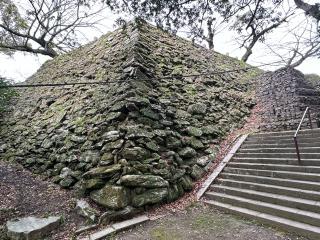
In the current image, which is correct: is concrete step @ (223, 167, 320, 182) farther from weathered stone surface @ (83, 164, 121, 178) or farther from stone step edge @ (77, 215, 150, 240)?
weathered stone surface @ (83, 164, 121, 178)

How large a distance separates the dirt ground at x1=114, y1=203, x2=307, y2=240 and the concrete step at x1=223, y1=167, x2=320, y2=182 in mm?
1424

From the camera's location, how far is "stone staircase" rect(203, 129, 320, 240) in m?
5.09

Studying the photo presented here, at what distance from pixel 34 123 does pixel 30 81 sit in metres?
5.09

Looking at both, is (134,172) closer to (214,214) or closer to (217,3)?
(214,214)

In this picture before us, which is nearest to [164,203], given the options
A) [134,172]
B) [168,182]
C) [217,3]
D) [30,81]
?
[168,182]

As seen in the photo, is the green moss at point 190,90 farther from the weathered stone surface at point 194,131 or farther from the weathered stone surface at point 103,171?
the weathered stone surface at point 103,171

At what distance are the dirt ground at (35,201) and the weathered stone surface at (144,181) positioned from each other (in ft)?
3.72

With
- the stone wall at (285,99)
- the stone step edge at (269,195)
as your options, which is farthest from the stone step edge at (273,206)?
the stone wall at (285,99)

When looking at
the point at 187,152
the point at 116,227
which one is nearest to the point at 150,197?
the point at 116,227

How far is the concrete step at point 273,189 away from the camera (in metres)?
5.33

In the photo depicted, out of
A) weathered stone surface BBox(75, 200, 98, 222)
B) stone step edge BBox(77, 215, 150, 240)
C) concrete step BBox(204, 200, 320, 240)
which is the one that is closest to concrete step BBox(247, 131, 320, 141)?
concrete step BBox(204, 200, 320, 240)

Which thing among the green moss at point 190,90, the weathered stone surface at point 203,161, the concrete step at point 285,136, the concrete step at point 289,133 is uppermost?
the green moss at point 190,90

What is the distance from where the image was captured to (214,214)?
19.7 ft

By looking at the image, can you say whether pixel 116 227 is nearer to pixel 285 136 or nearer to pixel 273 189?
pixel 273 189
